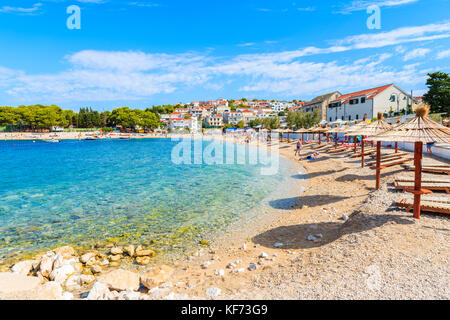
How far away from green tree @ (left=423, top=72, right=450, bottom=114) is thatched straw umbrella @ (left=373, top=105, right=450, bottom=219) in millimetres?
40572

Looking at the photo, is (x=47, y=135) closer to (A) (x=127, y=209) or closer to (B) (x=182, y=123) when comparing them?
(B) (x=182, y=123)

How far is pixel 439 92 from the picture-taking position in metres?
38.0

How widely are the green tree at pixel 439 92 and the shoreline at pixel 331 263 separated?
39555 millimetres

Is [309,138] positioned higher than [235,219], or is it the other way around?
[309,138]

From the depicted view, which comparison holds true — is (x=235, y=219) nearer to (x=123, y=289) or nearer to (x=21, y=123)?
(x=123, y=289)

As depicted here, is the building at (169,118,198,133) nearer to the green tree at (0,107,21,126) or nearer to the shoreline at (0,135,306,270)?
the green tree at (0,107,21,126)

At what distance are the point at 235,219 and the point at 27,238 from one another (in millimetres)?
8789

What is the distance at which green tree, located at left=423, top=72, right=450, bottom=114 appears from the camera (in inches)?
1484

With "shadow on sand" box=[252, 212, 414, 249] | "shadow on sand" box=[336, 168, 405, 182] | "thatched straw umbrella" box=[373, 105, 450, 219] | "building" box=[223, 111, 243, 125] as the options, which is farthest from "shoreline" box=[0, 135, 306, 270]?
"building" box=[223, 111, 243, 125]

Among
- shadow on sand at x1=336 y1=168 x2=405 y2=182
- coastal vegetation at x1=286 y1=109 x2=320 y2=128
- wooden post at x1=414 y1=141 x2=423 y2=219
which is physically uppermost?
coastal vegetation at x1=286 y1=109 x2=320 y2=128

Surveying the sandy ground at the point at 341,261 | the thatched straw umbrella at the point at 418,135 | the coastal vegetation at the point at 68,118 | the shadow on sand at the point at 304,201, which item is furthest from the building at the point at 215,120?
the thatched straw umbrella at the point at 418,135

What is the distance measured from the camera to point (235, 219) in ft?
38.4
